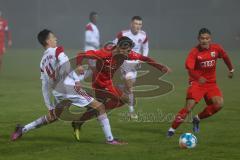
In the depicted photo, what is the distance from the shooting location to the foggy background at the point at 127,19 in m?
42.2

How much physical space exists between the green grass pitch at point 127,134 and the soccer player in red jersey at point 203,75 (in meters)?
0.50

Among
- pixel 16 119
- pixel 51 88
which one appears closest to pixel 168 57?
pixel 16 119

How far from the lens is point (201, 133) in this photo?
1157 cm

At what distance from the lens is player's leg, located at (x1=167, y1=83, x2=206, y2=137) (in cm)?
1120

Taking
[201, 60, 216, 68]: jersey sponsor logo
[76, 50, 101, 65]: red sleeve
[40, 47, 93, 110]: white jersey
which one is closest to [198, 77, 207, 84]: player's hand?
[201, 60, 216, 68]: jersey sponsor logo

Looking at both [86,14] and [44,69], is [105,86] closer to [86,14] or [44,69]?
[44,69]

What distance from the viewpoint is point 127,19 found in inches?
1710

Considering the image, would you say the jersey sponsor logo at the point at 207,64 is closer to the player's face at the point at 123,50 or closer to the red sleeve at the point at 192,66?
the red sleeve at the point at 192,66

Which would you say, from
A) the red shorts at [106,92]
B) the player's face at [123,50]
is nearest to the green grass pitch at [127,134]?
the red shorts at [106,92]

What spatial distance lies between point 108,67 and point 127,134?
4.23ft

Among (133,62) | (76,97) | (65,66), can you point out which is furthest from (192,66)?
(133,62)

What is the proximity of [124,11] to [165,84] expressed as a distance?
23.5 meters

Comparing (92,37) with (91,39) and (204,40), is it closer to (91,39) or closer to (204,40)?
(91,39)

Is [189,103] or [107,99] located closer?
[189,103]
